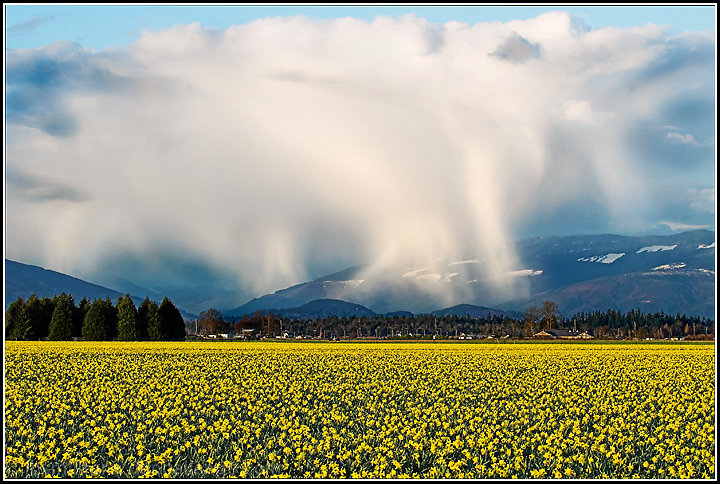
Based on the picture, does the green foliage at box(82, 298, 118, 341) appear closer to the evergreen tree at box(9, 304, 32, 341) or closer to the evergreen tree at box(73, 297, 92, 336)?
the evergreen tree at box(73, 297, 92, 336)

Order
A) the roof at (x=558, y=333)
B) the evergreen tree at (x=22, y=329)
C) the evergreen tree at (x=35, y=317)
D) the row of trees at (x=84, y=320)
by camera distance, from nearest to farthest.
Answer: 1. the evergreen tree at (x=22, y=329)
2. the row of trees at (x=84, y=320)
3. the evergreen tree at (x=35, y=317)
4. the roof at (x=558, y=333)

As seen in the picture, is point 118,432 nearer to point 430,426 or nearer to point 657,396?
point 430,426

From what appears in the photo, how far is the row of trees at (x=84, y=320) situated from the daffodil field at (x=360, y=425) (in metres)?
46.7

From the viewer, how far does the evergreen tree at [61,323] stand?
72.6m

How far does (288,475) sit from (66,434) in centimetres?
668

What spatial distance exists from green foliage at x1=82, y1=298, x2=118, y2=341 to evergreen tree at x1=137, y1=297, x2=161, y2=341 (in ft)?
11.9

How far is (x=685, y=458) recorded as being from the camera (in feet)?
41.2

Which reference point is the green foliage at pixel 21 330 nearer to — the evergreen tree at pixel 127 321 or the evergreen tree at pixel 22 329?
the evergreen tree at pixel 22 329

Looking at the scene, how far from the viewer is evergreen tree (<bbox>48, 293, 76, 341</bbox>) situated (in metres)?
72.6

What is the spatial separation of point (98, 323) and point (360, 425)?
6399cm

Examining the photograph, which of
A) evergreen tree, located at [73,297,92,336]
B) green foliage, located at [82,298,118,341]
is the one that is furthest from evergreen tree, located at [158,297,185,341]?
evergreen tree, located at [73,297,92,336]

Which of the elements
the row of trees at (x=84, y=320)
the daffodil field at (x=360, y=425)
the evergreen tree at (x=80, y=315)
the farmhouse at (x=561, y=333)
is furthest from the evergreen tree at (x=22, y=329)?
the farmhouse at (x=561, y=333)

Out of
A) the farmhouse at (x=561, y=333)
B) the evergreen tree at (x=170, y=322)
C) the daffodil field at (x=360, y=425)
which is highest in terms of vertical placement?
the evergreen tree at (x=170, y=322)

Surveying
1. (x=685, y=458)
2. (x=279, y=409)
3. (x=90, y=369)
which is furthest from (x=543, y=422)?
(x=90, y=369)
